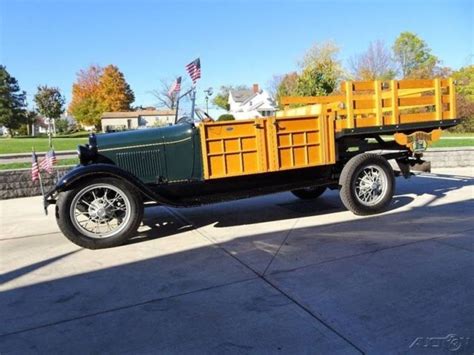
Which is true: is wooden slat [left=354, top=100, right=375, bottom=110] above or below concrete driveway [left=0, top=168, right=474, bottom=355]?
above

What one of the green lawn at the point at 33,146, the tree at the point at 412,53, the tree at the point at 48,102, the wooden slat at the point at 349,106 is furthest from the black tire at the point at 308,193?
the tree at the point at 48,102

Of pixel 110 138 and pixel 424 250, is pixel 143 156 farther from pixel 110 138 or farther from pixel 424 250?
pixel 424 250

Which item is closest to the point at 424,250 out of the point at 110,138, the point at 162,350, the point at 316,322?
the point at 316,322

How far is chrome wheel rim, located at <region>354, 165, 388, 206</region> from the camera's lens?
6094 mm

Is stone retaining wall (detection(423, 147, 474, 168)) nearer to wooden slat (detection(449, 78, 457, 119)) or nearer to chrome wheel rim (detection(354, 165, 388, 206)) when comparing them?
wooden slat (detection(449, 78, 457, 119))

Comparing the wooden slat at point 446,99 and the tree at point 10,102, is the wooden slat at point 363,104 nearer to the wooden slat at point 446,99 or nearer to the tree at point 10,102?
the wooden slat at point 446,99

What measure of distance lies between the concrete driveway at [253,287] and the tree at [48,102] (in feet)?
163

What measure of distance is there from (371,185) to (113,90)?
6020cm

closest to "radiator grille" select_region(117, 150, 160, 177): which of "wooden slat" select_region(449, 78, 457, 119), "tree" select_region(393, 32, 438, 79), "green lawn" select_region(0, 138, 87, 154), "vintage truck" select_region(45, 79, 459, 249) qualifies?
"vintage truck" select_region(45, 79, 459, 249)

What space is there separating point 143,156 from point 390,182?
11.6 ft

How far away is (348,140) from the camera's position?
640 centimetres

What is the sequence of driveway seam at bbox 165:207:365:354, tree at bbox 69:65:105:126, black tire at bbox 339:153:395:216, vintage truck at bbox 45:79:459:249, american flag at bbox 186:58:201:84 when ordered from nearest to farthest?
driveway seam at bbox 165:207:365:354, vintage truck at bbox 45:79:459:249, black tire at bbox 339:153:395:216, american flag at bbox 186:58:201:84, tree at bbox 69:65:105:126

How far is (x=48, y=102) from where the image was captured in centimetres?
5122

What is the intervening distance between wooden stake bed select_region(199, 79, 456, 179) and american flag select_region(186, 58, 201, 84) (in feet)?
3.77
